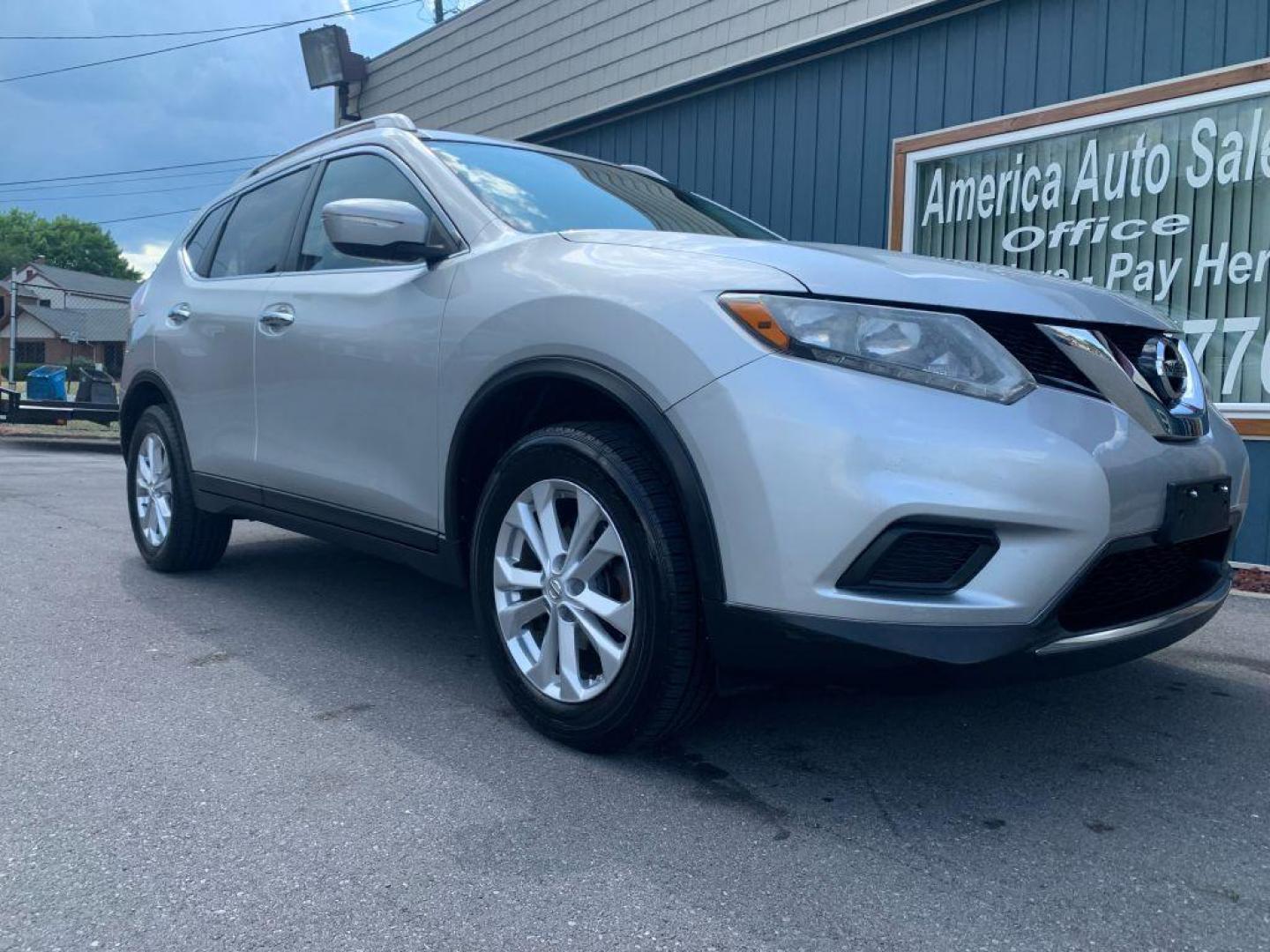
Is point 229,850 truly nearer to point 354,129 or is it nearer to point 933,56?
point 354,129

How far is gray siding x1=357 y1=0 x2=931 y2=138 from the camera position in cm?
833

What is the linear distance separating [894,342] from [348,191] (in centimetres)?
236

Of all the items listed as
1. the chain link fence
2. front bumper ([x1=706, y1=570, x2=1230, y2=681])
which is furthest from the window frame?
the chain link fence

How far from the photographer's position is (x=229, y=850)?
2.33m

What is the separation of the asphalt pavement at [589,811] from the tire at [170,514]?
0.93m

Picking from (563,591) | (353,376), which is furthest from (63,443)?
(563,591)

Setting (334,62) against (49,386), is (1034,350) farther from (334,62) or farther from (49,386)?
(49,386)

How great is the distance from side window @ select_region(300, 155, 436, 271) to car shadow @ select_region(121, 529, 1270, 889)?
133 centimetres

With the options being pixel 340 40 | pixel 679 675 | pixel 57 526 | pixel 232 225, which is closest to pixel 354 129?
pixel 232 225

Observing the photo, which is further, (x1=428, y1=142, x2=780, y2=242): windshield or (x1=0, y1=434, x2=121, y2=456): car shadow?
(x1=0, y1=434, x2=121, y2=456): car shadow

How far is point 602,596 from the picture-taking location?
→ 276cm

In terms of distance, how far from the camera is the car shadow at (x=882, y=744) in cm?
254

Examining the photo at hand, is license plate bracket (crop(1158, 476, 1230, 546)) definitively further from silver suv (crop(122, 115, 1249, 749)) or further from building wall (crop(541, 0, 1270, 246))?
building wall (crop(541, 0, 1270, 246))

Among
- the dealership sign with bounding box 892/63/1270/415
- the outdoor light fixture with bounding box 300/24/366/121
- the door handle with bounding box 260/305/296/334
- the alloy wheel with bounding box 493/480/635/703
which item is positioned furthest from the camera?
the outdoor light fixture with bounding box 300/24/366/121
